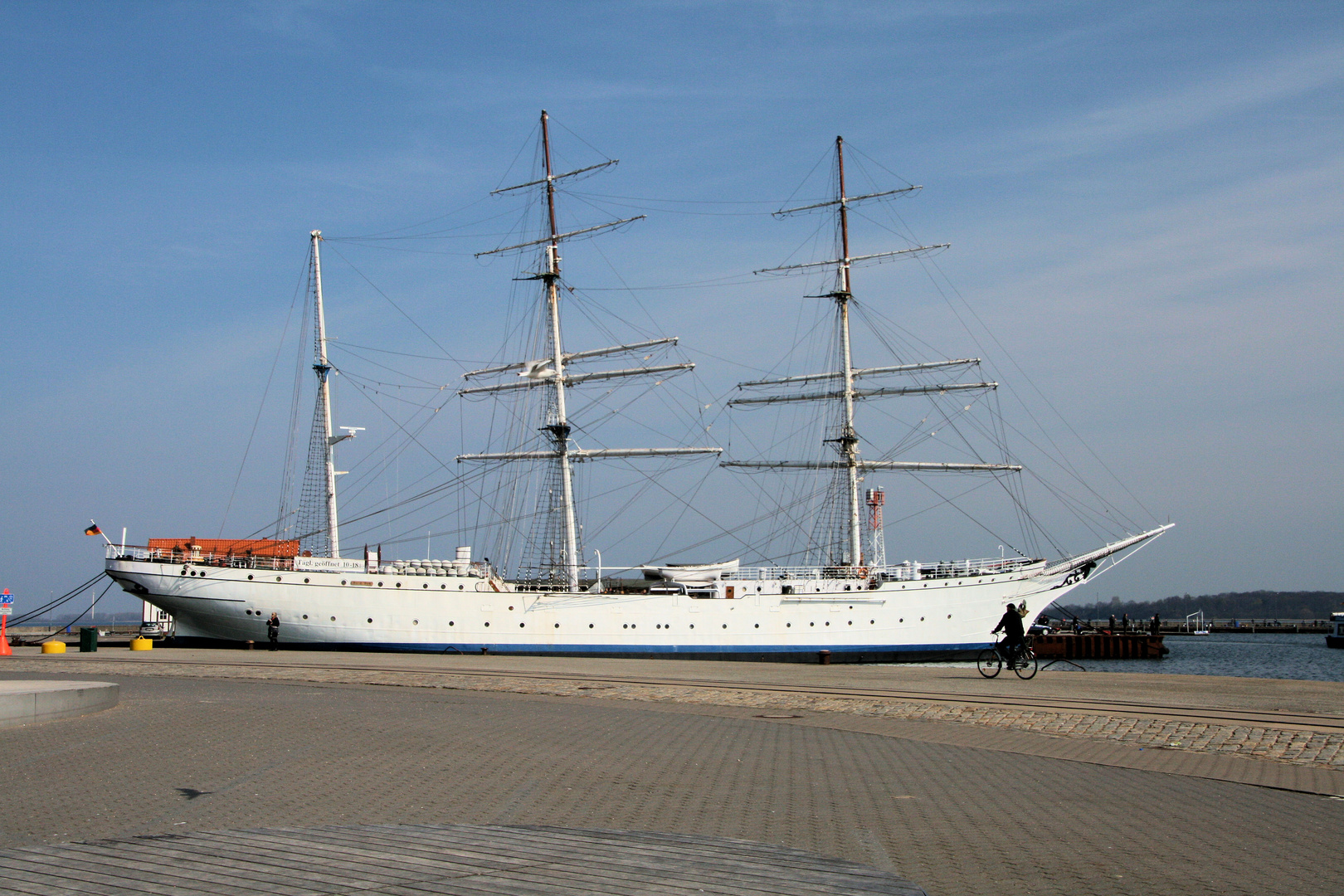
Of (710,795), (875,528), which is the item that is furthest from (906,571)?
(710,795)

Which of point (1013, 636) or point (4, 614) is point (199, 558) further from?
point (1013, 636)

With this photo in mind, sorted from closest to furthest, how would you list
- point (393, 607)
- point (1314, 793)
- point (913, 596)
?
point (1314, 793)
point (393, 607)
point (913, 596)

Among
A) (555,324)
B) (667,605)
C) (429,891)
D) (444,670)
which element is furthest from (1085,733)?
(555,324)

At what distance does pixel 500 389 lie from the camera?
49.8 m

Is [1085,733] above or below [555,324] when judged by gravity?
below

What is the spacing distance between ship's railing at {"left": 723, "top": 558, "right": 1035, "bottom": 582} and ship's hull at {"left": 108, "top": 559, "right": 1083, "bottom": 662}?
49cm

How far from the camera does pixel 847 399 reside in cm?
5212

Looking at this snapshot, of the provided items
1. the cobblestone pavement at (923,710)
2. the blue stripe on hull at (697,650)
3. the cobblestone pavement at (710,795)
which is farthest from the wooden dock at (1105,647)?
the cobblestone pavement at (710,795)

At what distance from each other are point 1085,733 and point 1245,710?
3.60 metres

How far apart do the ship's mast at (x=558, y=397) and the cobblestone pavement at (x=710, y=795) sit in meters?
34.2

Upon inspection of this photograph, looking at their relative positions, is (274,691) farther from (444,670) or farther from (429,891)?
(429,891)

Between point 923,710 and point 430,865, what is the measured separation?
969 centimetres

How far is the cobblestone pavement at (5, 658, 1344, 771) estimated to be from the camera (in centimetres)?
1098

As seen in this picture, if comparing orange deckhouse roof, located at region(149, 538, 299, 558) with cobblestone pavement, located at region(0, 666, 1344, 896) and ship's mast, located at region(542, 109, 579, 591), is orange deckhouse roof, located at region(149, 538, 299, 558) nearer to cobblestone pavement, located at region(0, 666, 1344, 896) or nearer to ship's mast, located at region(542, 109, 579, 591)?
ship's mast, located at region(542, 109, 579, 591)
